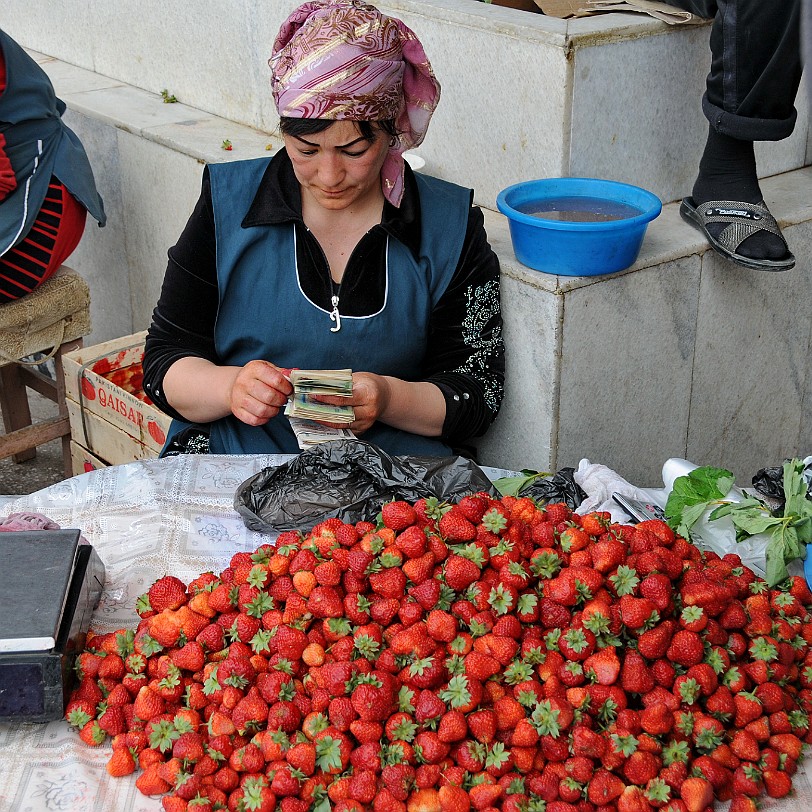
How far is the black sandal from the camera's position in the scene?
2.33 metres

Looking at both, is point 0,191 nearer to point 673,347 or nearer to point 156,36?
point 156,36

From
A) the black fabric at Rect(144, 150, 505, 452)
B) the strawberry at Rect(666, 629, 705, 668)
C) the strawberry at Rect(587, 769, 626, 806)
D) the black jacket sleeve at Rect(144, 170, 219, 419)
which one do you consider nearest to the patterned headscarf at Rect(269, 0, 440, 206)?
the black fabric at Rect(144, 150, 505, 452)

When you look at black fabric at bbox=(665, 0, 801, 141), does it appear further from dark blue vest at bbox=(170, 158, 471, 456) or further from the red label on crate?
the red label on crate

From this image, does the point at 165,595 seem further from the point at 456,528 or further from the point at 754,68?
the point at 754,68

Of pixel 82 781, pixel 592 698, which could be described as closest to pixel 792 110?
pixel 592 698

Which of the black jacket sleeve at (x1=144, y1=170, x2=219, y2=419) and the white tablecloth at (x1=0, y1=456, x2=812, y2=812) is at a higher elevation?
the black jacket sleeve at (x1=144, y1=170, x2=219, y2=419)

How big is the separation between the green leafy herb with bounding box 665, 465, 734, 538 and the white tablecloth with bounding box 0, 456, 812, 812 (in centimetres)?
39

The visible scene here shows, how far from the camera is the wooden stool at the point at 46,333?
119 inches

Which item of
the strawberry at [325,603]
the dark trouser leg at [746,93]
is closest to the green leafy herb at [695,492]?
the strawberry at [325,603]

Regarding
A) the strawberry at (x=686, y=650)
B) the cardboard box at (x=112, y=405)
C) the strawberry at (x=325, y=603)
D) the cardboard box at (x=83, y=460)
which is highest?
the strawberry at (x=325, y=603)

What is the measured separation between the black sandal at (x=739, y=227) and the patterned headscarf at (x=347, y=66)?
773 millimetres

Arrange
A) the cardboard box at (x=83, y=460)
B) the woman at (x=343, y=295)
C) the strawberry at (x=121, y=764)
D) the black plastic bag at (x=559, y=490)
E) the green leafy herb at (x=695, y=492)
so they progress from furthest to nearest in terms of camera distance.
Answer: the cardboard box at (x=83, y=460)
the woman at (x=343, y=295)
the black plastic bag at (x=559, y=490)
the green leafy herb at (x=695, y=492)
the strawberry at (x=121, y=764)

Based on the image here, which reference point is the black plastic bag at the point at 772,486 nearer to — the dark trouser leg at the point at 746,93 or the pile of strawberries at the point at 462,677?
the pile of strawberries at the point at 462,677

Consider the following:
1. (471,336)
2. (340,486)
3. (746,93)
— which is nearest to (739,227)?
(746,93)
